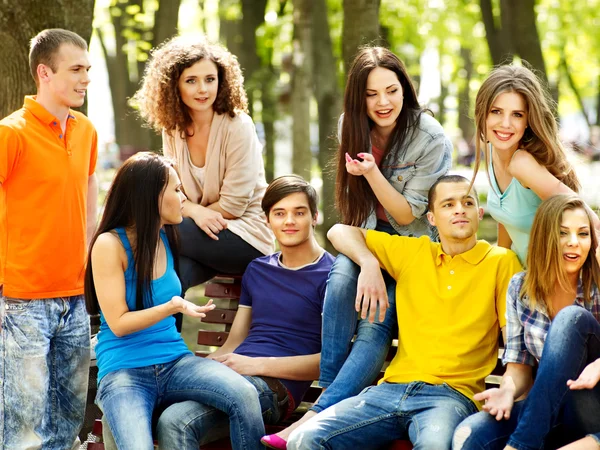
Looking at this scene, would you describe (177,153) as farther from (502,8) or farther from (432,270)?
(502,8)

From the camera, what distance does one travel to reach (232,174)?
17.4 feet

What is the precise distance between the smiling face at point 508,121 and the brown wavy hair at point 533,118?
2cm

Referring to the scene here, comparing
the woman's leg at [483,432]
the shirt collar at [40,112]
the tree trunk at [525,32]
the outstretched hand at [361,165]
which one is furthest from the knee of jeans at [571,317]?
the tree trunk at [525,32]

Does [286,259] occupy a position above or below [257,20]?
below

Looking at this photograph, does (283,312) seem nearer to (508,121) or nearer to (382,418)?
(382,418)

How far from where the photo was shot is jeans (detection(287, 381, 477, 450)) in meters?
4.05

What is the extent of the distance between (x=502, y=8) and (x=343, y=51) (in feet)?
18.2

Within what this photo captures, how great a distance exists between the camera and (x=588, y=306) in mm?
3984

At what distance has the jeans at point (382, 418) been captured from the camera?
13.3 feet

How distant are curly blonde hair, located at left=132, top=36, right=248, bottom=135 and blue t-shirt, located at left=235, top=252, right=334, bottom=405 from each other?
42.5 inches

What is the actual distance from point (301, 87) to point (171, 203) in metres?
5.61

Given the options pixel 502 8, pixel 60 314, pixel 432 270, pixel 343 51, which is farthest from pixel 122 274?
pixel 502 8

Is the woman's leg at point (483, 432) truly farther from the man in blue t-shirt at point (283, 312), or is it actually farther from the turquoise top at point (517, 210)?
the man in blue t-shirt at point (283, 312)

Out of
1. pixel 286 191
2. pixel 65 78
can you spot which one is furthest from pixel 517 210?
pixel 65 78
